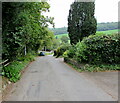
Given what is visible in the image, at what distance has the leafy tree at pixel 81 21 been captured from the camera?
634 inches

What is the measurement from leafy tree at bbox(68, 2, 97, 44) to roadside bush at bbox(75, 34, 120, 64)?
23.8 ft

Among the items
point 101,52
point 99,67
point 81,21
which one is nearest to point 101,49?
point 101,52

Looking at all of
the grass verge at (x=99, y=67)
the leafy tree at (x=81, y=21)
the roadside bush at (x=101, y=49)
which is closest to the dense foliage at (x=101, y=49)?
the roadside bush at (x=101, y=49)

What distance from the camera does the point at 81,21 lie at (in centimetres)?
1678

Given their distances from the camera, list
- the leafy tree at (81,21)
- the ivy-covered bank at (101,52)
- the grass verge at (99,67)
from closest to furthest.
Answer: the grass verge at (99,67)
the ivy-covered bank at (101,52)
the leafy tree at (81,21)

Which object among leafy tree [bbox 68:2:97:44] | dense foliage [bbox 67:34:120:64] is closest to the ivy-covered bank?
dense foliage [bbox 67:34:120:64]

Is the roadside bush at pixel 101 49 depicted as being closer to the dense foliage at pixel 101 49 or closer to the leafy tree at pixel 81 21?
the dense foliage at pixel 101 49

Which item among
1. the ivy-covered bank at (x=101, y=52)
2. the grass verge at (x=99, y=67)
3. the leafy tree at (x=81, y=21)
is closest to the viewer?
the grass verge at (x=99, y=67)

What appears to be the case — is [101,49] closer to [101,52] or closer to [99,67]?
[101,52]

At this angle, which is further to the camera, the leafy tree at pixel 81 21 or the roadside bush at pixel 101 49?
the leafy tree at pixel 81 21

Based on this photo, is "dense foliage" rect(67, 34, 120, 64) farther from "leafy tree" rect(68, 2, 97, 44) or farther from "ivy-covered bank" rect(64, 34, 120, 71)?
"leafy tree" rect(68, 2, 97, 44)

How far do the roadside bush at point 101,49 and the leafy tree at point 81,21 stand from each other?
285 inches

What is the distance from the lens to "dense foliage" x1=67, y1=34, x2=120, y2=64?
348 inches

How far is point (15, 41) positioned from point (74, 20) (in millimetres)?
11499
